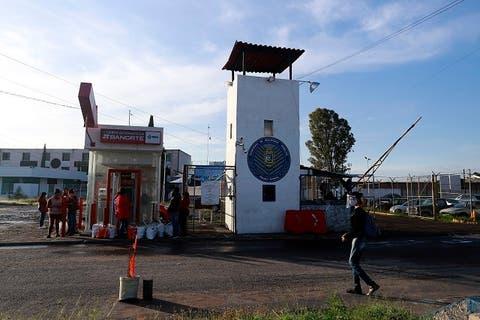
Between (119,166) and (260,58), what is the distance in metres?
8.37

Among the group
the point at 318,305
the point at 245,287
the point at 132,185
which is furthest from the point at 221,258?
the point at 132,185

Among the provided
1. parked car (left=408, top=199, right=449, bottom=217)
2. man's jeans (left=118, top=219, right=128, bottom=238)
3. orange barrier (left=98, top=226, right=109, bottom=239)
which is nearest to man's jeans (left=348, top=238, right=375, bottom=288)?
man's jeans (left=118, top=219, right=128, bottom=238)

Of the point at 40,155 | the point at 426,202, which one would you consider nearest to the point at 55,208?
the point at 426,202

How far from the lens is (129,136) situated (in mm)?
19906

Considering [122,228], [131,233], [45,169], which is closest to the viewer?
[131,233]

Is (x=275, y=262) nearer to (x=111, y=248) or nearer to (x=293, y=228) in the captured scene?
(x=111, y=248)

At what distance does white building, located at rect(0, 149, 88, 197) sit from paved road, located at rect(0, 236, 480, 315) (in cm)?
5027

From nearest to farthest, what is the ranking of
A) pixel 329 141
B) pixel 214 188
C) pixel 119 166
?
Answer: pixel 214 188 < pixel 119 166 < pixel 329 141

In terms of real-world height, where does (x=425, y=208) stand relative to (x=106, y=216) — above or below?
above

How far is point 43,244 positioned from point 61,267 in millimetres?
5492

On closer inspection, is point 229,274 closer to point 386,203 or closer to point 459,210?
point 459,210

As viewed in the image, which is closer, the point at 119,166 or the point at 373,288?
the point at 373,288

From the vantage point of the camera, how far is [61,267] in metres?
11.3

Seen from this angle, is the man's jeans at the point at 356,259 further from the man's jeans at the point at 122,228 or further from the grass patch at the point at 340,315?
the man's jeans at the point at 122,228
